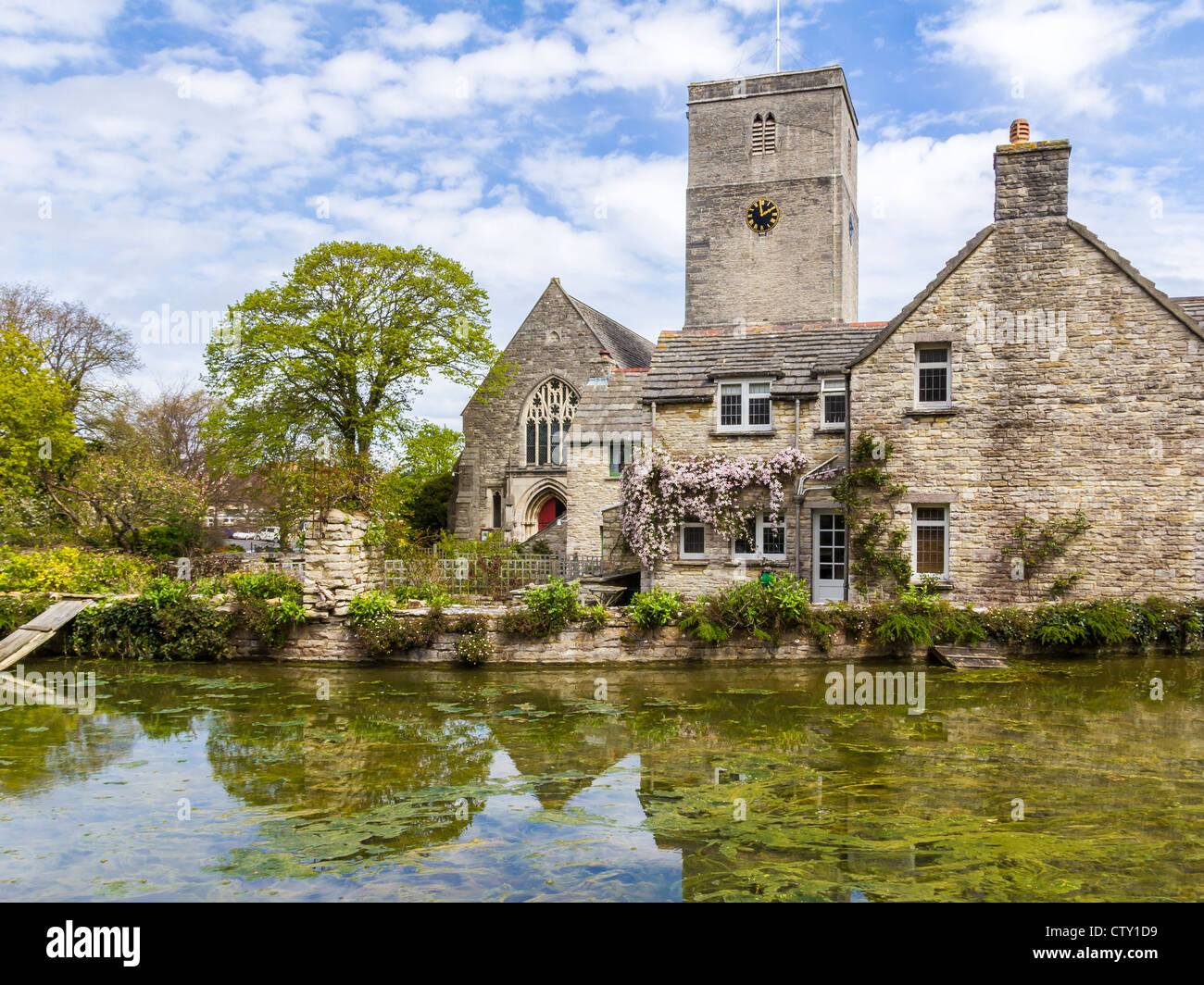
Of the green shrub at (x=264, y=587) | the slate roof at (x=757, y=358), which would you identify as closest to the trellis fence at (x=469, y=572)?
the green shrub at (x=264, y=587)

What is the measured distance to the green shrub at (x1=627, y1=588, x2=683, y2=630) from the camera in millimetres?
14180

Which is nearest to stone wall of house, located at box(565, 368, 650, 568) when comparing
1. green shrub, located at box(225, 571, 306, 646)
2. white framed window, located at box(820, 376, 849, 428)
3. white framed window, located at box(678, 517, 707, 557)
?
white framed window, located at box(678, 517, 707, 557)

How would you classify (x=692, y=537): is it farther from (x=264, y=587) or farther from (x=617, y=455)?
(x=264, y=587)

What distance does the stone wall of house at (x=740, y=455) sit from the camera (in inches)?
678

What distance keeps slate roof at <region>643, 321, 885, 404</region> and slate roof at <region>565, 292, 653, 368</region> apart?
36.9 feet

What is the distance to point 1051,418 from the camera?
51.3ft

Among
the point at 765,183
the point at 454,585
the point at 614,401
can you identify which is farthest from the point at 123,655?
the point at 765,183

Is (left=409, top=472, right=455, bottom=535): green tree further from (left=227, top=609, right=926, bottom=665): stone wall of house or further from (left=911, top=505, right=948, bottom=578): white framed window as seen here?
(left=911, top=505, right=948, bottom=578): white framed window

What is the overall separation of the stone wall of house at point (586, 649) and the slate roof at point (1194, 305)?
868 centimetres

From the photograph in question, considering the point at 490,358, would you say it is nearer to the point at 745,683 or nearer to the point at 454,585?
the point at 454,585

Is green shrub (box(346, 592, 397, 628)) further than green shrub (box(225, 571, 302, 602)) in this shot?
No

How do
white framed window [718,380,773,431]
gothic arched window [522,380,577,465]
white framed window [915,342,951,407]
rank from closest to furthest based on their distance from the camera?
white framed window [915,342,951,407] < white framed window [718,380,773,431] < gothic arched window [522,380,577,465]

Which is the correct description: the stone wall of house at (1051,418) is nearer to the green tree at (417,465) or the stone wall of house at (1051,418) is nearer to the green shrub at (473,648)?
the green shrub at (473,648)

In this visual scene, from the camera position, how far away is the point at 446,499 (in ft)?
111
